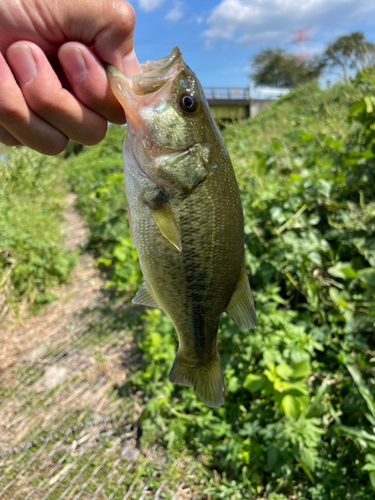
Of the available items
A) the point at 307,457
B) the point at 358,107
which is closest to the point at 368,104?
the point at 358,107

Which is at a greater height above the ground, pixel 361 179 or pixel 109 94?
pixel 109 94

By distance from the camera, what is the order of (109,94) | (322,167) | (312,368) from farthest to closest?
(322,167) → (312,368) → (109,94)

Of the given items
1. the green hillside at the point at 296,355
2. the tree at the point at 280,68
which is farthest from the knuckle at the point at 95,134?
the tree at the point at 280,68

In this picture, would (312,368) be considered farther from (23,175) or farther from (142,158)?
(23,175)

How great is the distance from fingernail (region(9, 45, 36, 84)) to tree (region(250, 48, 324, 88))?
4475cm

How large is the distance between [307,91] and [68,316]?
63.8 ft

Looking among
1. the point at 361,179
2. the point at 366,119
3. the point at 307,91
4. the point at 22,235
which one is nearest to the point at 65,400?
the point at 22,235

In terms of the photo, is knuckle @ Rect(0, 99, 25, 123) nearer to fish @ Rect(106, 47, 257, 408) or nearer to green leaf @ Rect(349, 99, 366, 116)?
fish @ Rect(106, 47, 257, 408)

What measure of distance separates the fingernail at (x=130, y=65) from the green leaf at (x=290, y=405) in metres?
2.30

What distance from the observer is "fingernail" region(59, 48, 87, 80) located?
1364mm

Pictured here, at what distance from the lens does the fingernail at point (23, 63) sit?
1.30 m

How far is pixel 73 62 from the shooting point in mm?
1387

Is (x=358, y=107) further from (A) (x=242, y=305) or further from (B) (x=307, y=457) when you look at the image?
(B) (x=307, y=457)

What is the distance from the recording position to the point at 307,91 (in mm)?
18875
